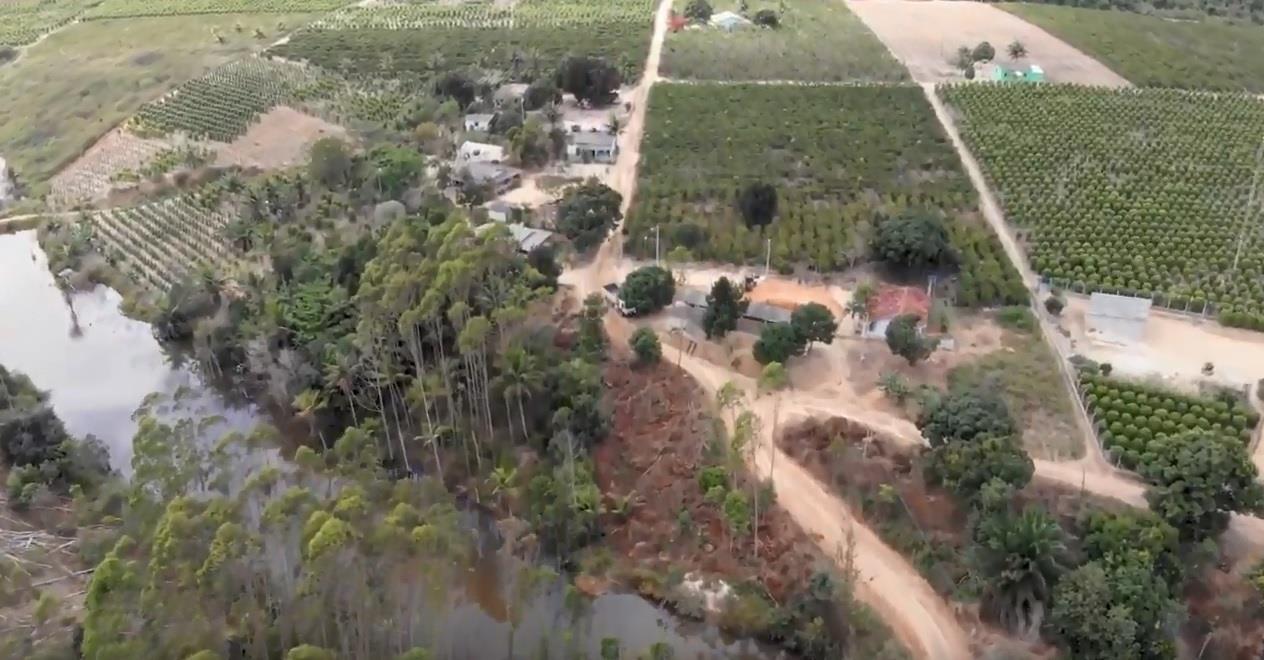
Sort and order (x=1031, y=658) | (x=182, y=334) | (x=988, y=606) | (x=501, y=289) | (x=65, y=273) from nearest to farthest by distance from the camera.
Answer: (x=1031, y=658) → (x=988, y=606) → (x=501, y=289) → (x=182, y=334) → (x=65, y=273)

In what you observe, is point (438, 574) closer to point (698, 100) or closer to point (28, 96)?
point (698, 100)

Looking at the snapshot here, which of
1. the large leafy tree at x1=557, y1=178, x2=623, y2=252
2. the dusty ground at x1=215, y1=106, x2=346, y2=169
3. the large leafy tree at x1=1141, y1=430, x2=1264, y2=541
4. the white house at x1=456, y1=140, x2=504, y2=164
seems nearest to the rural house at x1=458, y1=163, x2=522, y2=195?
the white house at x1=456, y1=140, x2=504, y2=164

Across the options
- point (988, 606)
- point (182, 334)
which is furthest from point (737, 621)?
point (182, 334)

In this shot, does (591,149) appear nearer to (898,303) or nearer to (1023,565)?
(898,303)

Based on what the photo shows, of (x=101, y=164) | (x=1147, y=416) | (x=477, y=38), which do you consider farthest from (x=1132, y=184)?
(x=101, y=164)

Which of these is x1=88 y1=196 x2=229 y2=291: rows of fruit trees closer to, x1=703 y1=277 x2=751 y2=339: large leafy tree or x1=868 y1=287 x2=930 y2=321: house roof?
x1=703 y1=277 x2=751 y2=339: large leafy tree

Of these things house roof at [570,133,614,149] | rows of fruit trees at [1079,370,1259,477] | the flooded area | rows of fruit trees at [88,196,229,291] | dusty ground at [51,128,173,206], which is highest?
house roof at [570,133,614,149]

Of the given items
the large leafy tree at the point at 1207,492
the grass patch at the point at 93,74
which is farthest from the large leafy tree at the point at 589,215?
the grass patch at the point at 93,74
